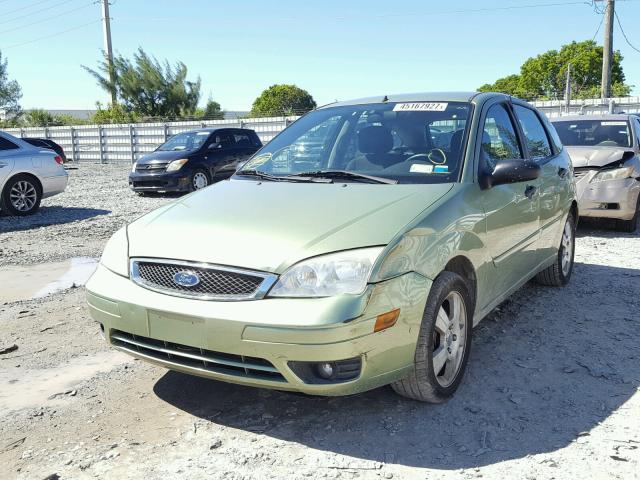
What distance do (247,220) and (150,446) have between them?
46.6 inches

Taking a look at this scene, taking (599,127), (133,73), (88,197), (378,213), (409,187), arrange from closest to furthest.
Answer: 1. (378,213)
2. (409,187)
3. (599,127)
4. (88,197)
5. (133,73)

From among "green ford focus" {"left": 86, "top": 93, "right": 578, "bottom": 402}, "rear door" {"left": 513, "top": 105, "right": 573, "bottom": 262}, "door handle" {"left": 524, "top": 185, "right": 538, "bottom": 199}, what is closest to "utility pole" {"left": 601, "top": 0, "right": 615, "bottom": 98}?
"rear door" {"left": 513, "top": 105, "right": 573, "bottom": 262}

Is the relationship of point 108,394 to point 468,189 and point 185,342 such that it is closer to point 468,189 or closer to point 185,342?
point 185,342

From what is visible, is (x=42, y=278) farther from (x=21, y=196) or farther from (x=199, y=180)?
(x=199, y=180)

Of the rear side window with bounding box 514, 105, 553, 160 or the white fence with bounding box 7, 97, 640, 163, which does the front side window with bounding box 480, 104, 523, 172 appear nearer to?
the rear side window with bounding box 514, 105, 553, 160

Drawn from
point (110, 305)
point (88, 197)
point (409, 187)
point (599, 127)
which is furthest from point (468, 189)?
point (88, 197)

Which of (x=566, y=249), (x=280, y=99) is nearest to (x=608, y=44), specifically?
(x=566, y=249)

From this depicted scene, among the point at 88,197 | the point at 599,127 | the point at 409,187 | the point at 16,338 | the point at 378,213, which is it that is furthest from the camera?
the point at 88,197

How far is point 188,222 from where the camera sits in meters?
3.24

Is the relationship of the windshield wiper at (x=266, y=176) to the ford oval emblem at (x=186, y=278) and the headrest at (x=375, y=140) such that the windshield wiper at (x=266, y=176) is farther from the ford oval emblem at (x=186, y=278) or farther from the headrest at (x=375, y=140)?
the ford oval emblem at (x=186, y=278)

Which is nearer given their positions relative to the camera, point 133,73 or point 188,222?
point 188,222

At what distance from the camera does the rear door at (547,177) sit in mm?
4738

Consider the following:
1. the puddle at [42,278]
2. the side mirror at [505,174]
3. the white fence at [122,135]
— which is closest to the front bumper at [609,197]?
the side mirror at [505,174]

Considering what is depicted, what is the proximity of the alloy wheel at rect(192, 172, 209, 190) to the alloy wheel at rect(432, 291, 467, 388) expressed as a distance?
10.9m
